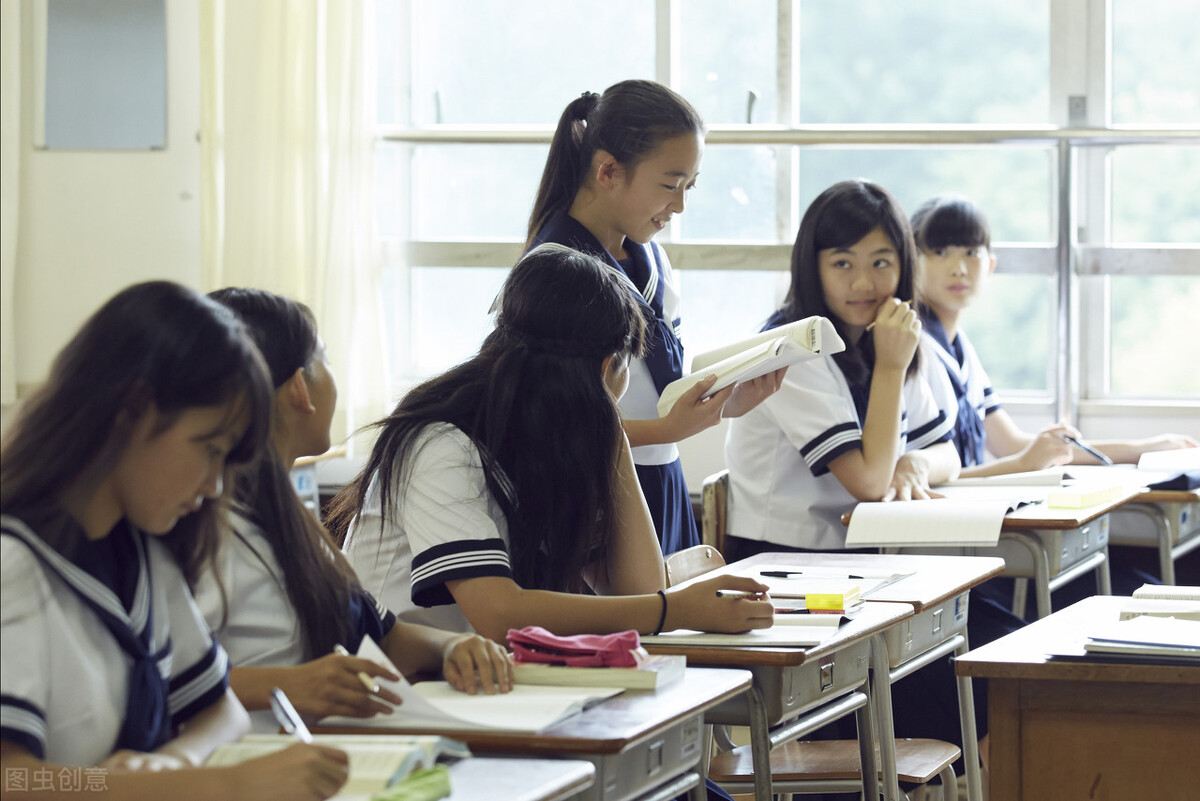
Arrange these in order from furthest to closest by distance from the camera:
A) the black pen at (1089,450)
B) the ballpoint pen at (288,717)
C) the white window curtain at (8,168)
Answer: the white window curtain at (8,168) < the black pen at (1089,450) < the ballpoint pen at (288,717)

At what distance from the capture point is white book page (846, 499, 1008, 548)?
2.80 m

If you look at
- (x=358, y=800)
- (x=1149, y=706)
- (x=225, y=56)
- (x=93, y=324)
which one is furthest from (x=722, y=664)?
(x=225, y=56)

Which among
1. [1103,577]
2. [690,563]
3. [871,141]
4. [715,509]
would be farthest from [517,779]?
[871,141]

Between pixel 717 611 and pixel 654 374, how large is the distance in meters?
0.89

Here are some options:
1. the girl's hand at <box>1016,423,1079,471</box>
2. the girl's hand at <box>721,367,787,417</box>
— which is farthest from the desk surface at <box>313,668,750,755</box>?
the girl's hand at <box>1016,423,1079,471</box>

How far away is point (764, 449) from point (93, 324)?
2233 millimetres

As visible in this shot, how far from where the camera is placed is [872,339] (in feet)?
10.8

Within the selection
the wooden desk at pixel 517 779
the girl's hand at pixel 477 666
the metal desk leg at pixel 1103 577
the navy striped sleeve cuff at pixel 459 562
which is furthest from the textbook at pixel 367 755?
the metal desk leg at pixel 1103 577

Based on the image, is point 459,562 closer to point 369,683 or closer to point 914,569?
point 369,683

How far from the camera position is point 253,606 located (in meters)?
1.53

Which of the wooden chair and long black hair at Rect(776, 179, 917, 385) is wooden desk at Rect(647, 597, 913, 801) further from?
long black hair at Rect(776, 179, 917, 385)

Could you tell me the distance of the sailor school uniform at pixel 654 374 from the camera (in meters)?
2.55

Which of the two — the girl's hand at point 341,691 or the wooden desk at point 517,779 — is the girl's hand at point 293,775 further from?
the girl's hand at point 341,691

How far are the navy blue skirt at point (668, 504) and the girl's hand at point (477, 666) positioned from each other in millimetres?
1023
